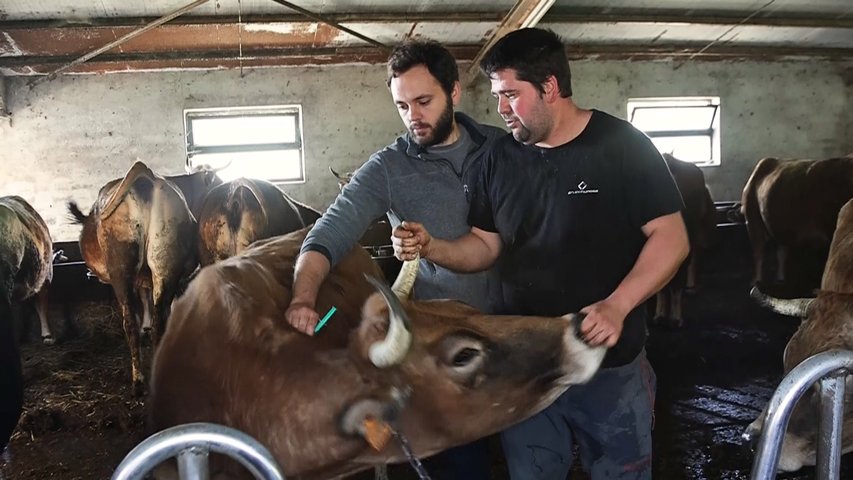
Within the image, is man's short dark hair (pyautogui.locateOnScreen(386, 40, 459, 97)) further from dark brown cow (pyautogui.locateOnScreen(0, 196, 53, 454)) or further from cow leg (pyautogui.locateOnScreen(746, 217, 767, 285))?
cow leg (pyautogui.locateOnScreen(746, 217, 767, 285))

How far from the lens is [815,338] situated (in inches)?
121

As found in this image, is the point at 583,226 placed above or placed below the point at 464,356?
above

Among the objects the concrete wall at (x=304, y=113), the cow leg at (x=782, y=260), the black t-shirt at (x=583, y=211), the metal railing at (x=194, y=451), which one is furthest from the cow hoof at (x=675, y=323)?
the metal railing at (x=194, y=451)

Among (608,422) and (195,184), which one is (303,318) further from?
(195,184)

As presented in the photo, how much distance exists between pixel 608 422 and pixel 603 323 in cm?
47

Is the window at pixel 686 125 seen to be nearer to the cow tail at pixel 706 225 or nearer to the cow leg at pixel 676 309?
the cow tail at pixel 706 225

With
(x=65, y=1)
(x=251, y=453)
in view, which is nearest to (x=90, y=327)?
(x=65, y=1)

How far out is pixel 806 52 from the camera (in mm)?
12688

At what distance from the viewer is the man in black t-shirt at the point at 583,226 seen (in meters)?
2.22

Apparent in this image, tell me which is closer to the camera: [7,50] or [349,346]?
[349,346]

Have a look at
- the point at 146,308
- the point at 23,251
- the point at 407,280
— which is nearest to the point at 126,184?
the point at 23,251

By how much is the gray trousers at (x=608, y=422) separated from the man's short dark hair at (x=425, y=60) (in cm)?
133

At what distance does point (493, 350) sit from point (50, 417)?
506 cm

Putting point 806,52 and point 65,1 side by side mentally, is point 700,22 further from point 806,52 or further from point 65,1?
point 65,1
